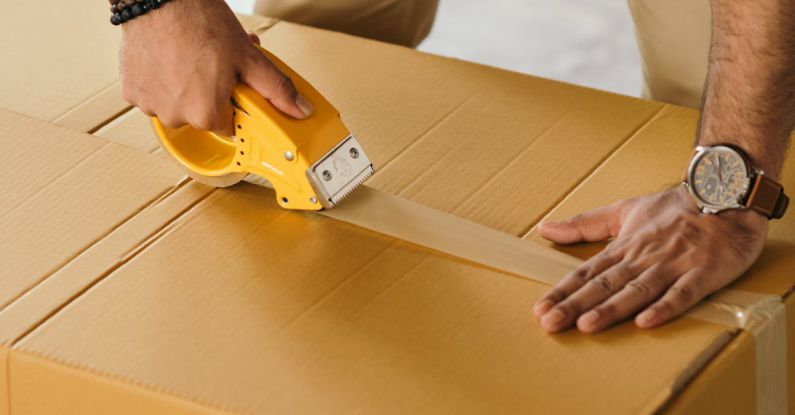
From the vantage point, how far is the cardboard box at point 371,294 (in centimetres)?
108

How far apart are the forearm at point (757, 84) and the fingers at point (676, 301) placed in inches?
6.8

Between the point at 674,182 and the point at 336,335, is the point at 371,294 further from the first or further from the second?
the point at 674,182

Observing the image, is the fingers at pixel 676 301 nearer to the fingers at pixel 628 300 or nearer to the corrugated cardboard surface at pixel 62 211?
the fingers at pixel 628 300

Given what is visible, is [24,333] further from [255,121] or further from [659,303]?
[659,303]

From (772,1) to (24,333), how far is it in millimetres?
818

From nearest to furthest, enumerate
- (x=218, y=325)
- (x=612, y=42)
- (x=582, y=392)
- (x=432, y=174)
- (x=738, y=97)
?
(x=582, y=392) → (x=218, y=325) → (x=738, y=97) → (x=432, y=174) → (x=612, y=42)

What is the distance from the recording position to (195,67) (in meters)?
1.30

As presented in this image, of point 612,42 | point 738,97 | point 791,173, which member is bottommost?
point 612,42

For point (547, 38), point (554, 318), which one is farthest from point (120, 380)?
point (547, 38)

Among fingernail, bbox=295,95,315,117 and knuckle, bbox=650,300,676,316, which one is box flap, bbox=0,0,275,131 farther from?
knuckle, bbox=650,300,676,316

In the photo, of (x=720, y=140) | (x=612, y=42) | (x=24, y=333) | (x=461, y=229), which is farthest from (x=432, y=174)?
(x=612, y=42)

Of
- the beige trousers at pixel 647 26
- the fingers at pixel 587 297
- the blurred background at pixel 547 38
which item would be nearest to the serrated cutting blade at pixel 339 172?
the fingers at pixel 587 297

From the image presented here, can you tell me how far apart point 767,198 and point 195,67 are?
61 centimetres

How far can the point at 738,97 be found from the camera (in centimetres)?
127
